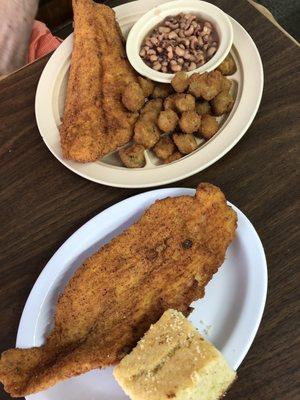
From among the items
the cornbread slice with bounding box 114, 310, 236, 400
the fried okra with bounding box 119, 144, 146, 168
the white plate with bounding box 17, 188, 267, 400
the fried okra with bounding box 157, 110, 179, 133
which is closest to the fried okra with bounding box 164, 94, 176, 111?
the fried okra with bounding box 157, 110, 179, 133

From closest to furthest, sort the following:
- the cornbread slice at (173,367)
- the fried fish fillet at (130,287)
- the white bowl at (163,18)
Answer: the cornbread slice at (173,367) < the fried fish fillet at (130,287) < the white bowl at (163,18)

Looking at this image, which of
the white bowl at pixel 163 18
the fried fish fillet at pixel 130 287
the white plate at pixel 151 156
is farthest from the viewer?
the white bowl at pixel 163 18

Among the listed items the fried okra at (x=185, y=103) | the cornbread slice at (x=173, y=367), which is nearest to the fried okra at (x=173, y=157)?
the fried okra at (x=185, y=103)

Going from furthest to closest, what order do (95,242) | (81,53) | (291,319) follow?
(81,53) → (95,242) → (291,319)

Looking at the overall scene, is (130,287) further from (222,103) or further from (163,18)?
(163,18)

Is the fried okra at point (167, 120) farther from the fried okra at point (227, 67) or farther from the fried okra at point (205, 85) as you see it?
the fried okra at point (227, 67)

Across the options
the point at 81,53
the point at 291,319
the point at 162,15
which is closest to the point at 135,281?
the point at 291,319

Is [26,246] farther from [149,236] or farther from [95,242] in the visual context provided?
[149,236]
